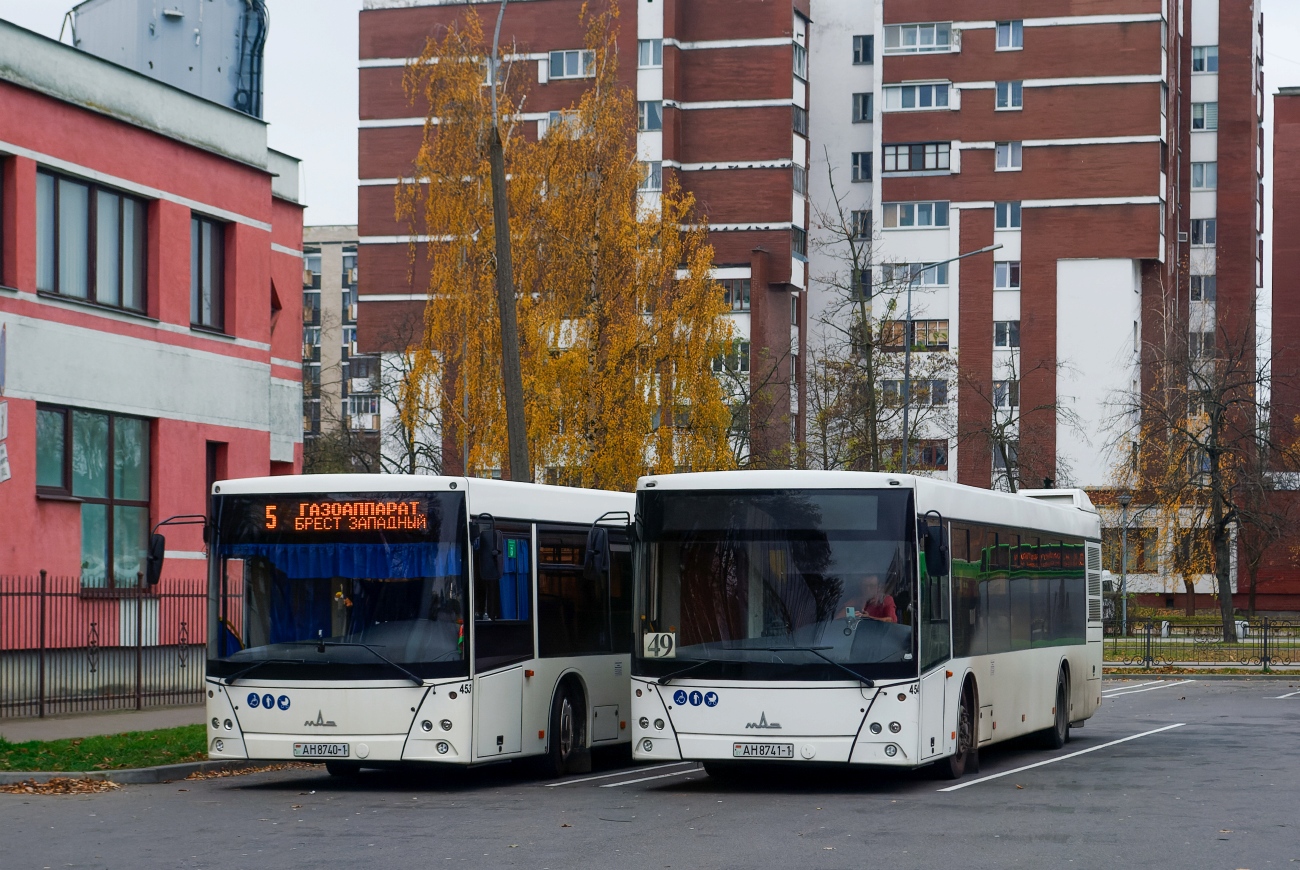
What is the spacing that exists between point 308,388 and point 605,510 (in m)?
85.1

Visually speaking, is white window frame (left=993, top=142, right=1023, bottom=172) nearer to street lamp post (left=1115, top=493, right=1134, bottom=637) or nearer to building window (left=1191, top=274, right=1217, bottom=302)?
building window (left=1191, top=274, right=1217, bottom=302)

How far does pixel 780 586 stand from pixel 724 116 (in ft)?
211

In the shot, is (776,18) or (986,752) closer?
(986,752)

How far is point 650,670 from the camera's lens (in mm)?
16344

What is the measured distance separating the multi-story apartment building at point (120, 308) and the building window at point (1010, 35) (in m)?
55.3

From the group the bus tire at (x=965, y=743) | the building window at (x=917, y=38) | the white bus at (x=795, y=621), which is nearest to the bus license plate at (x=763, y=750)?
the white bus at (x=795, y=621)

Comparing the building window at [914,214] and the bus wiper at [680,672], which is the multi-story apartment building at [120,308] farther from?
the building window at [914,214]

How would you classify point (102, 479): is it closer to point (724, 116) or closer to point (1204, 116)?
point (724, 116)

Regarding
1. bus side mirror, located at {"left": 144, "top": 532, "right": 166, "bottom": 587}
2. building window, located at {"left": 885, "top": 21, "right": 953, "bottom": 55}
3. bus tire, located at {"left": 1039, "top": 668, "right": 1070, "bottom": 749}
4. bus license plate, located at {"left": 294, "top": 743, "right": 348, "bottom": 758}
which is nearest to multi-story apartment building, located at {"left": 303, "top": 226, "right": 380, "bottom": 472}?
building window, located at {"left": 885, "top": 21, "right": 953, "bottom": 55}

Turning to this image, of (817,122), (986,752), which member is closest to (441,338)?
(986,752)

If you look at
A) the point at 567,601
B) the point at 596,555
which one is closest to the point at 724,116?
the point at 596,555

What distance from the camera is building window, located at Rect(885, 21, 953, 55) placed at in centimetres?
8281

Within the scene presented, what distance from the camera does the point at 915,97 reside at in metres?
82.8

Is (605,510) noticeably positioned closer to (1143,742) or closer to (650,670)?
(650,670)
